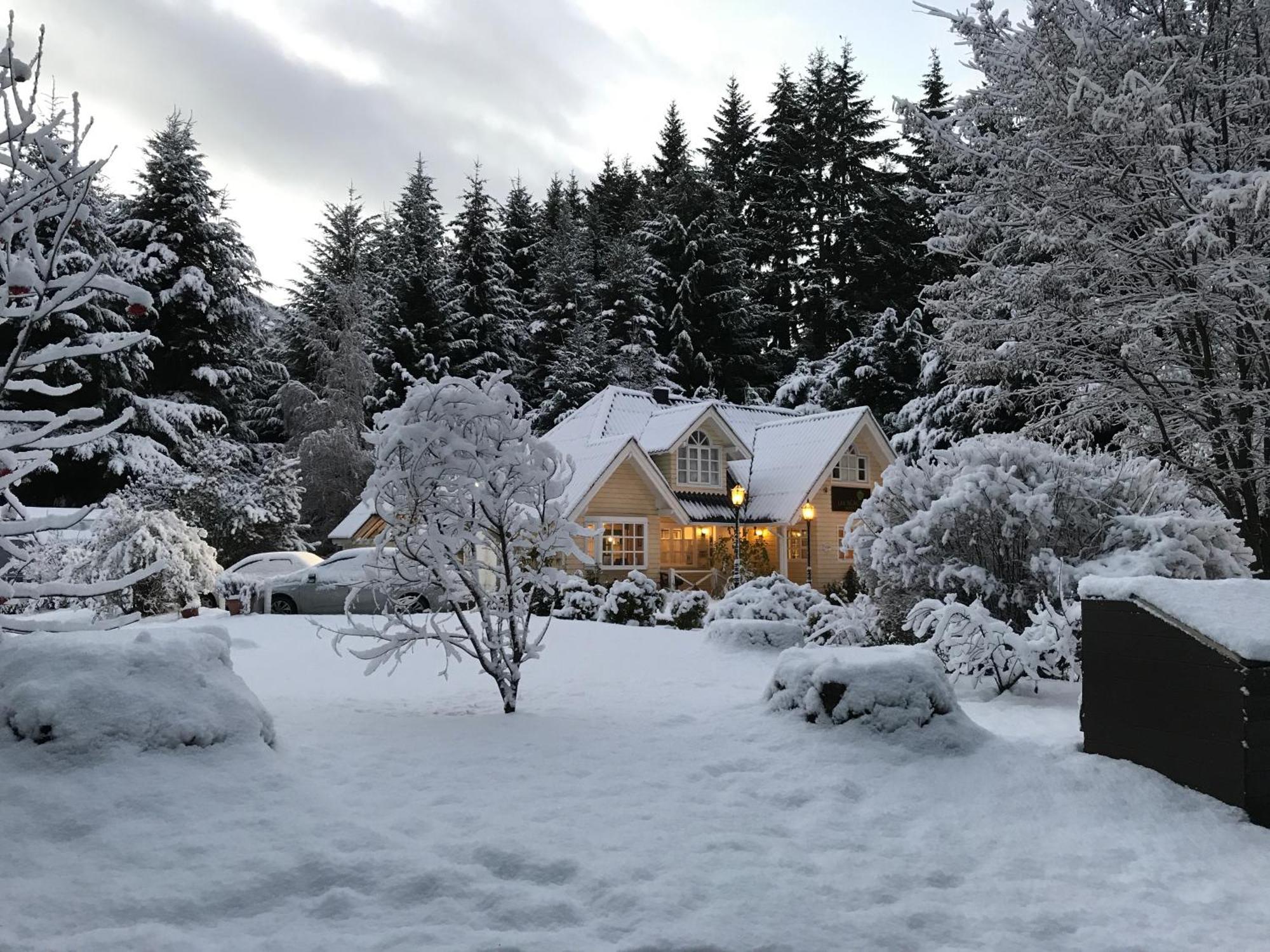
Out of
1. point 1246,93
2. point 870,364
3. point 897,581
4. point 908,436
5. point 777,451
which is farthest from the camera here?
point 870,364

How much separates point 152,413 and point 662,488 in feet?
56.2

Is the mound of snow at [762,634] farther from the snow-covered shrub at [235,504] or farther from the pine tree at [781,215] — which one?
the pine tree at [781,215]

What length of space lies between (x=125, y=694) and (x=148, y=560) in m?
10.8

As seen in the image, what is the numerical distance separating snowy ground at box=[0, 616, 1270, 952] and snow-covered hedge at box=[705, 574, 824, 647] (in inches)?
218

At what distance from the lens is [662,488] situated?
2525 centimetres

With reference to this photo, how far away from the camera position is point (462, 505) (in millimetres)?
6508

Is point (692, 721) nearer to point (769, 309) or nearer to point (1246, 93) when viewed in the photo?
point (1246, 93)

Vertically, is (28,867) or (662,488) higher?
(662,488)

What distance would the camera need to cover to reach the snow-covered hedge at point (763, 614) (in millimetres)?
11602

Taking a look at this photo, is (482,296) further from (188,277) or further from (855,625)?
(855,625)

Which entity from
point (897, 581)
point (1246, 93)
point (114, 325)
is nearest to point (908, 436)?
point (1246, 93)

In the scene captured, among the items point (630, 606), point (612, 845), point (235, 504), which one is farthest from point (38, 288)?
point (235, 504)

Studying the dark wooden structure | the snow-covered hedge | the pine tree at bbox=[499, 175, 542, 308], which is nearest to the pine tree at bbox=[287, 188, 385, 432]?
A: the pine tree at bbox=[499, 175, 542, 308]

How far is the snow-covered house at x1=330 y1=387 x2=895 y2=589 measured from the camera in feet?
82.2
